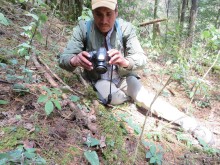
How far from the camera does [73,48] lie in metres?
2.79

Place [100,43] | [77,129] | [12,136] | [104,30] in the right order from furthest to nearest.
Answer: [100,43] < [104,30] < [77,129] < [12,136]

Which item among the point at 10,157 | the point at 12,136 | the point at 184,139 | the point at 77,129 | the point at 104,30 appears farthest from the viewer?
the point at 104,30

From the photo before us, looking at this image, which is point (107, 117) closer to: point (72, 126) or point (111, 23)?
point (72, 126)

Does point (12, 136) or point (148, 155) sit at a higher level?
point (12, 136)

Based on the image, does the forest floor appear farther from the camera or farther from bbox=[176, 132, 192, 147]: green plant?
the camera

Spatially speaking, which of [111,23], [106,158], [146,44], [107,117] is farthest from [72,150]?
[146,44]

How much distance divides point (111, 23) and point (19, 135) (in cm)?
159

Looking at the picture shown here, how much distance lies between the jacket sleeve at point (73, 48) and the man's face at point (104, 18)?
0.24 m

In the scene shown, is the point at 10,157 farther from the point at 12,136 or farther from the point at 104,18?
the point at 104,18

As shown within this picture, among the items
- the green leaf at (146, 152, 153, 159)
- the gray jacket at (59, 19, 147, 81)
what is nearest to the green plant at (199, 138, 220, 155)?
the green leaf at (146, 152, 153, 159)

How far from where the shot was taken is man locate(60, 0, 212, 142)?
2.65 metres

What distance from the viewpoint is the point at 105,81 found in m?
3.02

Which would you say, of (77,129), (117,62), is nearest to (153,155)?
(77,129)

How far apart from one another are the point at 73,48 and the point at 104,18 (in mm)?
511
